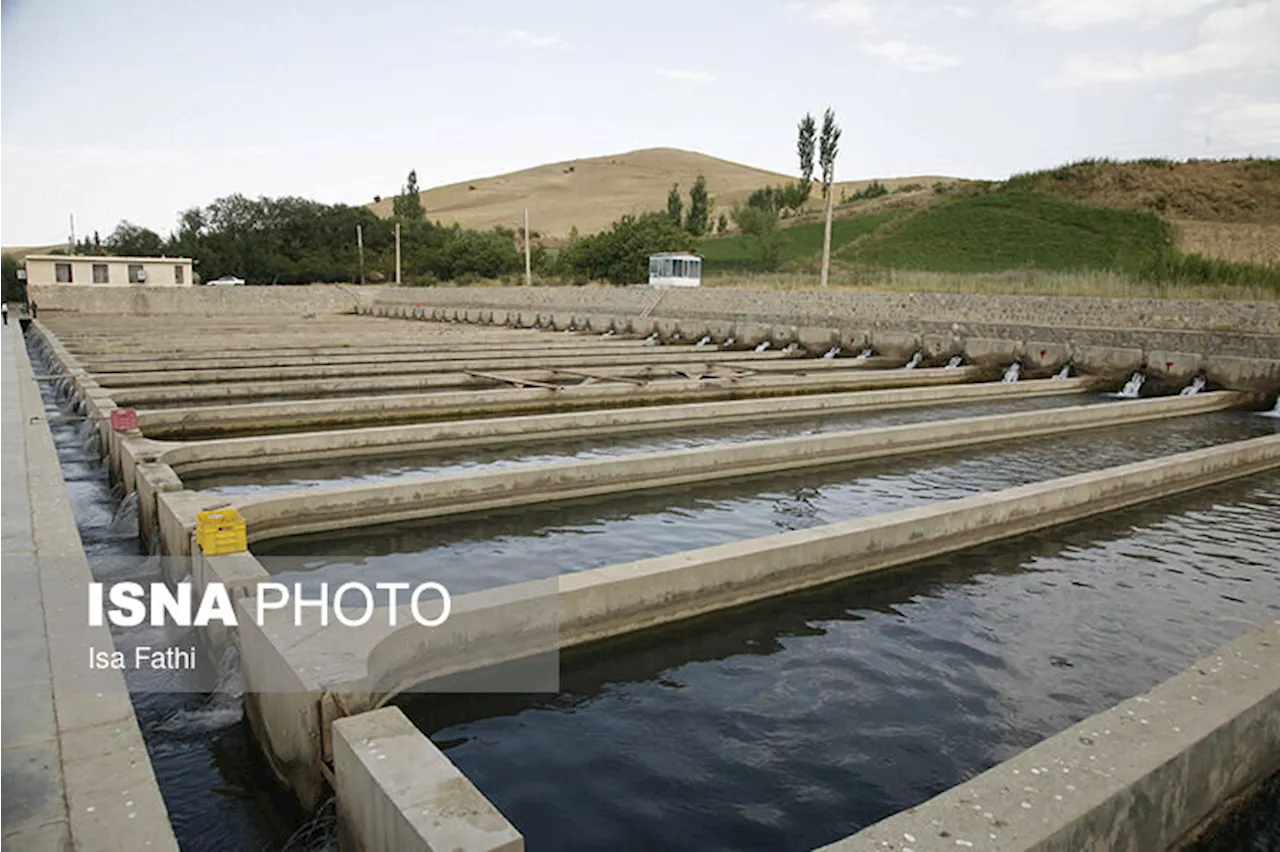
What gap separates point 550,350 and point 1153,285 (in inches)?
590

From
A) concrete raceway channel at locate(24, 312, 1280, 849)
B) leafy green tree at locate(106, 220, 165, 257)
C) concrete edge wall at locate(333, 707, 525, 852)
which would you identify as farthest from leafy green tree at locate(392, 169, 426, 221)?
concrete edge wall at locate(333, 707, 525, 852)

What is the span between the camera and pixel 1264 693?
12.5 ft

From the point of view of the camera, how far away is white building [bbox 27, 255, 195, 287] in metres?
41.7

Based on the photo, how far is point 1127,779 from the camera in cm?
315

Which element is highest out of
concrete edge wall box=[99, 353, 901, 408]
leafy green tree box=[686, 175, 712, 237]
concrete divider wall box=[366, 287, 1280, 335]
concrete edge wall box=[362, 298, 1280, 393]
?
leafy green tree box=[686, 175, 712, 237]

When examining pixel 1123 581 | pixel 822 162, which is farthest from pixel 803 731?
pixel 822 162

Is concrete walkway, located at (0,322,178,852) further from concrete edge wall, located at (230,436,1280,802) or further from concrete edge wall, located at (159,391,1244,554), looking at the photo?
concrete edge wall, located at (159,391,1244,554)

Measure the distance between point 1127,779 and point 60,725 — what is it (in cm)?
399

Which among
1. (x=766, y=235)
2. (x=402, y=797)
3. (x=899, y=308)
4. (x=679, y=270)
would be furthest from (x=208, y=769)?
(x=766, y=235)

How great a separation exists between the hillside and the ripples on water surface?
94830mm

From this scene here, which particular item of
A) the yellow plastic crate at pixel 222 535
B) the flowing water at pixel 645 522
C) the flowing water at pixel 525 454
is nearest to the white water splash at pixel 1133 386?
the flowing water at pixel 525 454

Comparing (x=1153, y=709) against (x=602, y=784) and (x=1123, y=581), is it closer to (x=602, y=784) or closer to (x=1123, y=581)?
(x=602, y=784)

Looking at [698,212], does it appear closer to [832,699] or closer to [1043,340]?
[1043,340]

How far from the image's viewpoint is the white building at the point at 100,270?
4172 centimetres
